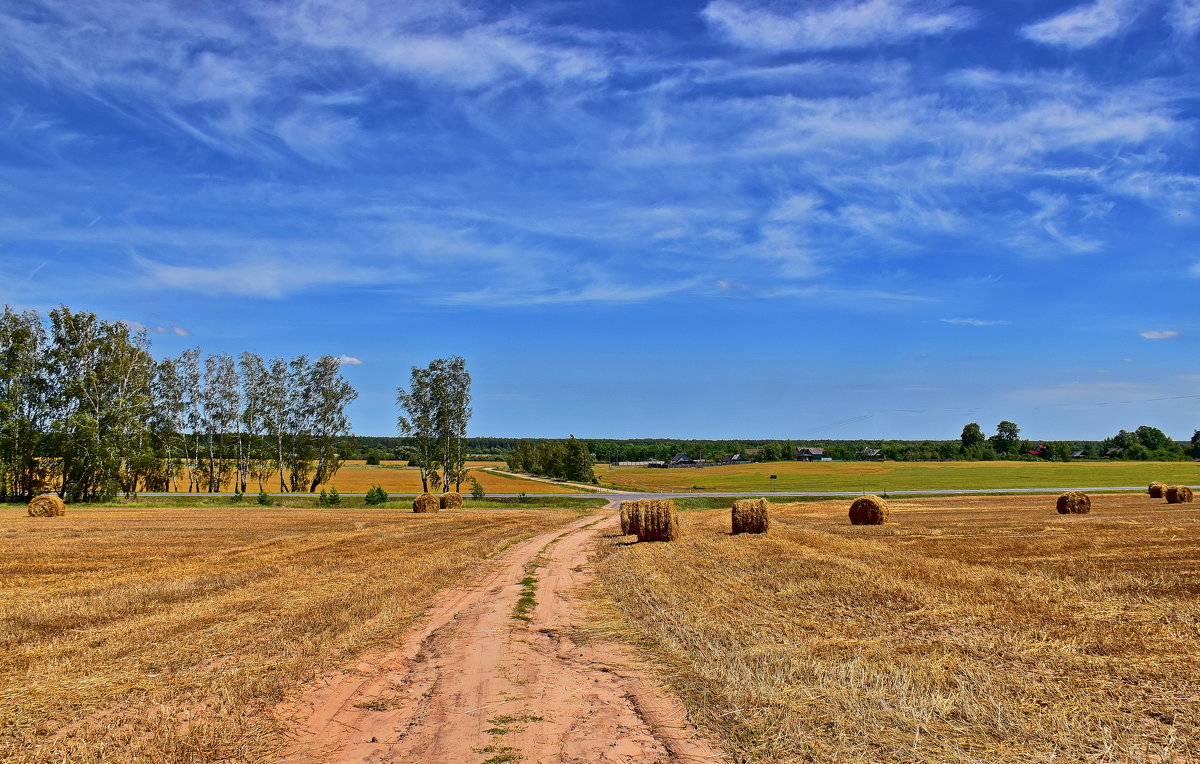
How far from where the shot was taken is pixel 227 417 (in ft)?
247

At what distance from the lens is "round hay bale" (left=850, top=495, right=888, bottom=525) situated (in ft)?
104

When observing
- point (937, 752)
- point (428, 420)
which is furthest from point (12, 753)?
point (428, 420)

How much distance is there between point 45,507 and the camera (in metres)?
38.9

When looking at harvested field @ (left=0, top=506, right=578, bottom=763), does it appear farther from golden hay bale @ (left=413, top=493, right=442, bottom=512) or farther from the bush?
the bush

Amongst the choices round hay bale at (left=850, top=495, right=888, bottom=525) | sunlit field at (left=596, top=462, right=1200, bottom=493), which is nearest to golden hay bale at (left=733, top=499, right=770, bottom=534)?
round hay bale at (left=850, top=495, right=888, bottom=525)

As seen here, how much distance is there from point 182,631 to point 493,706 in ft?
19.1

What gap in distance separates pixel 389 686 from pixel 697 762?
378cm

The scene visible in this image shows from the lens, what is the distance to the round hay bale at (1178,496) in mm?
44281

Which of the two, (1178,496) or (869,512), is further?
(1178,496)

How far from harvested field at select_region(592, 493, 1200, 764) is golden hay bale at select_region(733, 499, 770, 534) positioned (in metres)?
8.13

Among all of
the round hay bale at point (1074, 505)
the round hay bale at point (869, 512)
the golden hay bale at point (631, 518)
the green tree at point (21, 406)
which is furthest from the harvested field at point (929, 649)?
the green tree at point (21, 406)

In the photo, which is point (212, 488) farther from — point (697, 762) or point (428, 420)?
point (697, 762)

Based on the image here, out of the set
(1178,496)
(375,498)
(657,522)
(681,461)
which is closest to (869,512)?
(657,522)

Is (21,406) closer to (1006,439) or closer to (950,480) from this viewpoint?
(950,480)
